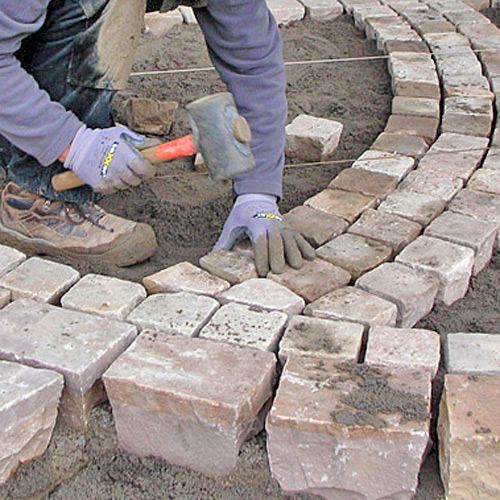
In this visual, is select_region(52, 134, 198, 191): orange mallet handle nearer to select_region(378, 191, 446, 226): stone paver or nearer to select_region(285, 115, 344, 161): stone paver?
select_region(378, 191, 446, 226): stone paver

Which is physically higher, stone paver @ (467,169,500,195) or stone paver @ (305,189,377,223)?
stone paver @ (305,189,377,223)

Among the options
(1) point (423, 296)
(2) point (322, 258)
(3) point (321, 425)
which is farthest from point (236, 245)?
(3) point (321, 425)

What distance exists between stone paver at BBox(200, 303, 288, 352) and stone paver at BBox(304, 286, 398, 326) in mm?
154

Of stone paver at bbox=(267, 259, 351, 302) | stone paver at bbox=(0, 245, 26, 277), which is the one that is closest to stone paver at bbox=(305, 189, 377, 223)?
stone paver at bbox=(267, 259, 351, 302)

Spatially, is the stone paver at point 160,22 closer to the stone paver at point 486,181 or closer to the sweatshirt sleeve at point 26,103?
the stone paver at point 486,181

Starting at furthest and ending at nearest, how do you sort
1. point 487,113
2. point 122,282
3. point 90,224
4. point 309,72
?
1. point 309,72
2. point 487,113
3. point 90,224
4. point 122,282

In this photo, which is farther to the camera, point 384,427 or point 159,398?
point 159,398

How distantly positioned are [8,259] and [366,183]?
1.63 m

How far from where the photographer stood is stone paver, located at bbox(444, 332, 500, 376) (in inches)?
88.7

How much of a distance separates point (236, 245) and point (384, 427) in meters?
1.22

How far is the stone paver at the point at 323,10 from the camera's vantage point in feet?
18.7

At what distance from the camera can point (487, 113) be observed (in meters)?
4.02

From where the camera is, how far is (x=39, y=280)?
2.66 m

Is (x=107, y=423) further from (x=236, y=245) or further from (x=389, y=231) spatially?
(x=389, y=231)
